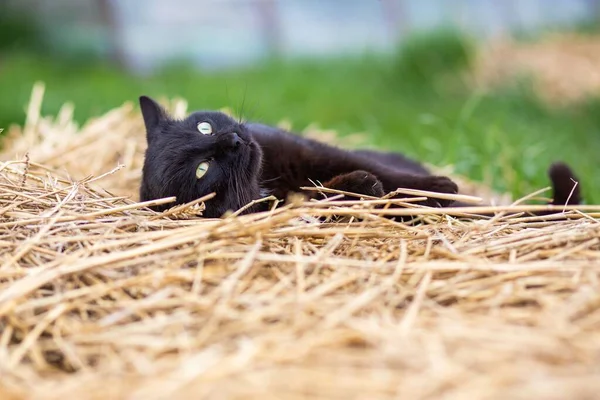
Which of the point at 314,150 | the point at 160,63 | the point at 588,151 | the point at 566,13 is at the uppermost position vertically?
the point at 566,13

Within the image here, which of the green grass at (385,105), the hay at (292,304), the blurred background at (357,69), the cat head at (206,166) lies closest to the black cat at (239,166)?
the cat head at (206,166)

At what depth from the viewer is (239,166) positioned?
195cm

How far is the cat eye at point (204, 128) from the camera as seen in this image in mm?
2035

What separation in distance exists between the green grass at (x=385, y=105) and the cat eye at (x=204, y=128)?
1144mm

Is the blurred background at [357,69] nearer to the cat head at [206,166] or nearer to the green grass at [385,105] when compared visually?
the green grass at [385,105]

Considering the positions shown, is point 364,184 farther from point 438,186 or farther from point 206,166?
point 206,166

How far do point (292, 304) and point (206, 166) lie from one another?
2.74 ft

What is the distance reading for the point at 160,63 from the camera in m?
7.05

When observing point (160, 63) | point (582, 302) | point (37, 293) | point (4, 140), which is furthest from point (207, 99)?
point (582, 302)

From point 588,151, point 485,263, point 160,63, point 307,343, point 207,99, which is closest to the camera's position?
point 307,343

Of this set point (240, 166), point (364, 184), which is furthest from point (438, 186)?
point (240, 166)

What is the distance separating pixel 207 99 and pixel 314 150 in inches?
105

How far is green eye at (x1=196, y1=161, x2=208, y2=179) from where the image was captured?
6.23 feet

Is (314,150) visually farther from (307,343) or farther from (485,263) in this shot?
(307,343)
